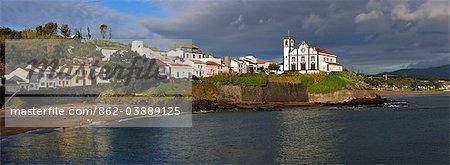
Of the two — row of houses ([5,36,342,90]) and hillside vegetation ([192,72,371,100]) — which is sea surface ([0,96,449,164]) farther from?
row of houses ([5,36,342,90])

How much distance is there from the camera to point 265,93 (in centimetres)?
7931

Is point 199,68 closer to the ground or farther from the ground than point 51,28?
closer to the ground

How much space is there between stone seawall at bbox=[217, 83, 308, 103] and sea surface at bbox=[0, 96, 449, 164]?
104 feet

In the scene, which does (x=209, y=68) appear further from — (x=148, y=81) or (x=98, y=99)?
(x=98, y=99)

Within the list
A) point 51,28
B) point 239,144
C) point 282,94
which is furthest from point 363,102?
point 51,28

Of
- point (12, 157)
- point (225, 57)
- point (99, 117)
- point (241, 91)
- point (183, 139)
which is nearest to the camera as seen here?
point (12, 157)

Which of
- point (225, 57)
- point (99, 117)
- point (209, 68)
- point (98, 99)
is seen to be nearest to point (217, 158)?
point (99, 117)

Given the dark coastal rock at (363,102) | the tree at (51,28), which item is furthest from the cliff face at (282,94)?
the tree at (51,28)

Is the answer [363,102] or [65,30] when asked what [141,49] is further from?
[363,102]

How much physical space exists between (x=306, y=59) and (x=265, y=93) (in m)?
21.4

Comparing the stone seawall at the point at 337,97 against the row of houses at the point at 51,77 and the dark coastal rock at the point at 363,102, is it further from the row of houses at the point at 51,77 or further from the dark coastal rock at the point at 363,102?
the row of houses at the point at 51,77

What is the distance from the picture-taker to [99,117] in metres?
48.5

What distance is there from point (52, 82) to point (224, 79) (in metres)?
30.1

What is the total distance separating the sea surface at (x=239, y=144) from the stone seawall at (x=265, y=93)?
104 feet
